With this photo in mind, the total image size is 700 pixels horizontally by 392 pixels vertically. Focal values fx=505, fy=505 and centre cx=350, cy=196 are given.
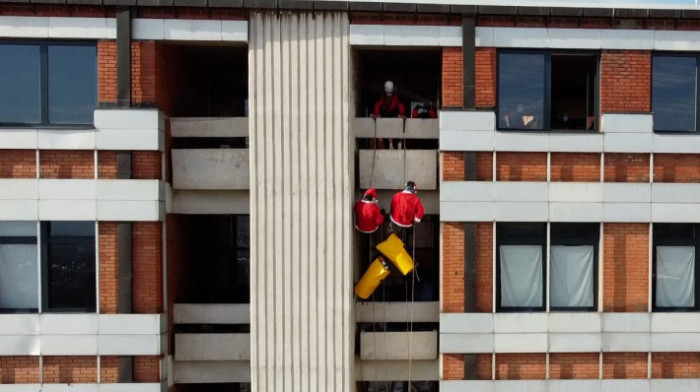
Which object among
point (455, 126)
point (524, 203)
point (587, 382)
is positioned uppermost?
point (455, 126)

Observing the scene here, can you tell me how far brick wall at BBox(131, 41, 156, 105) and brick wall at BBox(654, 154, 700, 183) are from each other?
32.4 feet

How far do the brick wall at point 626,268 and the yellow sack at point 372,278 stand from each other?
433 cm

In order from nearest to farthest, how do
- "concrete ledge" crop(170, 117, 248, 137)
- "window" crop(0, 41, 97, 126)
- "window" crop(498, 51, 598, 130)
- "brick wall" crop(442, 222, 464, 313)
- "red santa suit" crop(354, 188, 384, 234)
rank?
"window" crop(0, 41, 97, 126)
"red santa suit" crop(354, 188, 384, 234)
"brick wall" crop(442, 222, 464, 313)
"window" crop(498, 51, 598, 130)
"concrete ledge" crop(170, 117, 248, 137)

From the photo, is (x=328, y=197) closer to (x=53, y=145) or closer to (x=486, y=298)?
(x=486, y=298)

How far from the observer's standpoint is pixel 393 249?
10062 mm

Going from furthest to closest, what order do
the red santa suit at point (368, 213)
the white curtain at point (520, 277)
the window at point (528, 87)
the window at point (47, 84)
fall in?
the white curtain at point (520, 277) → the window at point (528, 87) → the red santa suit at point (368, 213) → the window at point (47, 84)

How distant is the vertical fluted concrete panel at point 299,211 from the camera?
32.0ft

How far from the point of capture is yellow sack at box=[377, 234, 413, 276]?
9.99m

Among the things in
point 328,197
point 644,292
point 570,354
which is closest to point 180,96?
point 328,197

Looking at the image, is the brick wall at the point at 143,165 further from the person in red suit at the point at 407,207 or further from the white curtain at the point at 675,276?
the white curtain at the point at 675,276

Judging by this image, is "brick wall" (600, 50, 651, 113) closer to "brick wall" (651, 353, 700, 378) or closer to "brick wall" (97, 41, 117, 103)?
"brick wall" (651, 353, 700, 378)

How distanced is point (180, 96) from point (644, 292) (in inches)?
406

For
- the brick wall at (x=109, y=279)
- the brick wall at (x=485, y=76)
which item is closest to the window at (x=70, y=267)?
the brick wall at (x=109, y=279)

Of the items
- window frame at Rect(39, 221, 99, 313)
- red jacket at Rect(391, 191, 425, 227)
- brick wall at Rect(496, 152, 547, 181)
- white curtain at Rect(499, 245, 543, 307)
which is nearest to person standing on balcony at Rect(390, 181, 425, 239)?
red jacket at Rect(391, 191, 425, 227)
